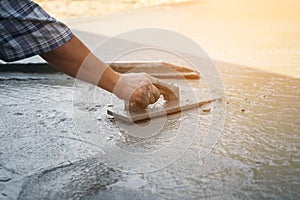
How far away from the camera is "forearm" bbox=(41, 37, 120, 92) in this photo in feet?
4.86

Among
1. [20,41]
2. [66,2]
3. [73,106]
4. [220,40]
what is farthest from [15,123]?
[66,2]

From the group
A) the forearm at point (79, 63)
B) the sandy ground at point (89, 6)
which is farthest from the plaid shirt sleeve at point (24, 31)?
the sandy ground at point (89, 6)

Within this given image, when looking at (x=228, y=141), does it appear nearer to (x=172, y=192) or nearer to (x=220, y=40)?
(x=172, y=192)

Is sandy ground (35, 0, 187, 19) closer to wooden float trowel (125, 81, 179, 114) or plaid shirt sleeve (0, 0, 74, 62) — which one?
wooden float trowel (125, 81, 179, 114)

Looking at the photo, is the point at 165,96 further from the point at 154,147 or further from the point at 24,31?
the point at 24,31

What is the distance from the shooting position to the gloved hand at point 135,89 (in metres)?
1.67

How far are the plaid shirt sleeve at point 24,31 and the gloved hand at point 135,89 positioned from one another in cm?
33

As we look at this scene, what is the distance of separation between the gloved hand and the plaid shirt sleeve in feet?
1.08

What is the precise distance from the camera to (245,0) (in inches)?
309

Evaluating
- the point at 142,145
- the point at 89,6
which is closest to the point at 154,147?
the point at 142,145

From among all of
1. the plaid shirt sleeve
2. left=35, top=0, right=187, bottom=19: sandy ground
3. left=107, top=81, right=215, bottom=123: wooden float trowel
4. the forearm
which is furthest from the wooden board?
left=35, top=0, right=187, bottom=19: sandy ground

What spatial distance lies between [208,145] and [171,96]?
19.7 inches

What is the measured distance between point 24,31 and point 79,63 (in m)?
0.22

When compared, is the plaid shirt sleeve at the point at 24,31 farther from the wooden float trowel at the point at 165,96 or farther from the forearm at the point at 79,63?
the wooden float trowel at the point at 165,96
